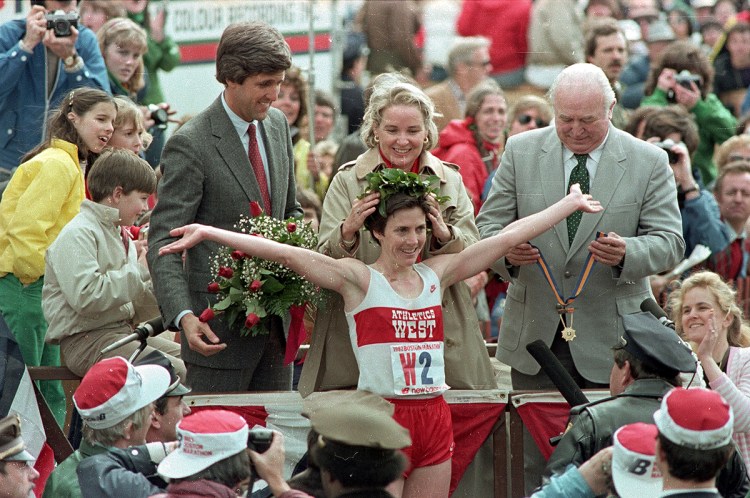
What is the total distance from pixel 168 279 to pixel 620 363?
2.13m

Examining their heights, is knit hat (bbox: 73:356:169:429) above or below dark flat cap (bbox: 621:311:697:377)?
below

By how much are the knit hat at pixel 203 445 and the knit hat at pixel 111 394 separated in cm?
61

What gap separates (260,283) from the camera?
592cm

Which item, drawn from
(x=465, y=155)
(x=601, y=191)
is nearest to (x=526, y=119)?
(x=465, y=155)

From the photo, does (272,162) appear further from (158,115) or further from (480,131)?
(480,131)

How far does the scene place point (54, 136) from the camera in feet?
24.1

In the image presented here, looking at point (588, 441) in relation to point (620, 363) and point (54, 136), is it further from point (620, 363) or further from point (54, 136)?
point (54, 136)

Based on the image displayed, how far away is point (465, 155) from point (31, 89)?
2.98m

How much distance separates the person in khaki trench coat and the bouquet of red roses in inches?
6.1

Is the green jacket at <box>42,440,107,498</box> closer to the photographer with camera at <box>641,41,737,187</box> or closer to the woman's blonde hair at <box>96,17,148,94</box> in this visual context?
the woman's blonde hair at <box>96,17,148,94</box>

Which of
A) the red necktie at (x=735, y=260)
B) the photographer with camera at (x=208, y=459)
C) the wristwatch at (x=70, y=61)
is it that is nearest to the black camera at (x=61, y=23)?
the wristwatch at (x=70, y=61)

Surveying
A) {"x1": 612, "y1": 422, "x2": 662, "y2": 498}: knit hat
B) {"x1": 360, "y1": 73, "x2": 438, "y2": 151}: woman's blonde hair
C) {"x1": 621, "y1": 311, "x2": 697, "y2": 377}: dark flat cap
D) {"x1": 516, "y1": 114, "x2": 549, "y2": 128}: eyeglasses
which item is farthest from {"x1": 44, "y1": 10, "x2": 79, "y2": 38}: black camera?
{"x1": 612, "y1": 422, "x2": 662, "y2": 498}: knit hat

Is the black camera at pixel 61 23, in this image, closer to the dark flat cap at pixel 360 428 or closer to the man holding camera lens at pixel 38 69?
the man holding camera lens at pixel 38 69

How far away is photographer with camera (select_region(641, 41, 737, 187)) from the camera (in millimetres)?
10031
